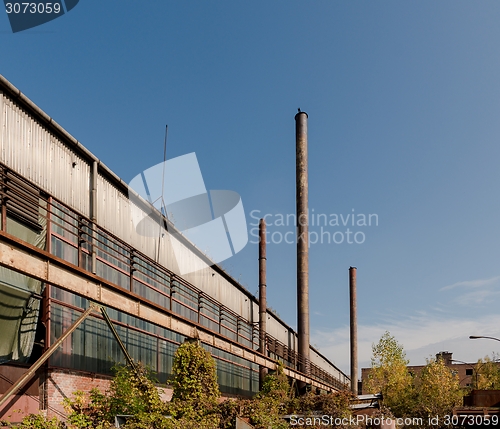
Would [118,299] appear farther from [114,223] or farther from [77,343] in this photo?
[114,223]

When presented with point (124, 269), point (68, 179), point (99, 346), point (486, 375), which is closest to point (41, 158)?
point (68, 179)

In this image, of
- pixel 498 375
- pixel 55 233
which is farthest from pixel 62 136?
pixel 498 375

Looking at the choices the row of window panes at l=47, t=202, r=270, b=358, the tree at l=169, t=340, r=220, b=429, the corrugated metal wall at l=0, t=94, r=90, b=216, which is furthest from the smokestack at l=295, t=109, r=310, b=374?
the corrugated metal wall at l=0, t=94, r=90, b=216

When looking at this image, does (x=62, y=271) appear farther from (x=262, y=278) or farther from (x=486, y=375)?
(x=486, y=375)

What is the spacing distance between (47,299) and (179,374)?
429cm

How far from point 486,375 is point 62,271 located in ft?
→ 198

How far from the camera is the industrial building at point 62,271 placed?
37.2 ft

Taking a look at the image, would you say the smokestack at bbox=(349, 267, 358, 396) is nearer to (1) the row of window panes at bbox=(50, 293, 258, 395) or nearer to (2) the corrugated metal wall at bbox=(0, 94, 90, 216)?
(1) the row of window panes at bbox=(50, 293, 258, 395)

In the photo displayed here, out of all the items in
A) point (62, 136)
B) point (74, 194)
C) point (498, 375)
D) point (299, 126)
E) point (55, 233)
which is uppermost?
point (299, 126)

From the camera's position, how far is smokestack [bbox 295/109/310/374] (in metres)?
29.0

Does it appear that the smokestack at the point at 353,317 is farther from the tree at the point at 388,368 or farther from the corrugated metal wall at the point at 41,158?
the corrugated metal wall at the point at 41,158

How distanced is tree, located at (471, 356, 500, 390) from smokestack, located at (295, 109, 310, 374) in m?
29.6

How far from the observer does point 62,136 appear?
48.1ft

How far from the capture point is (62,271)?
33.2ft
